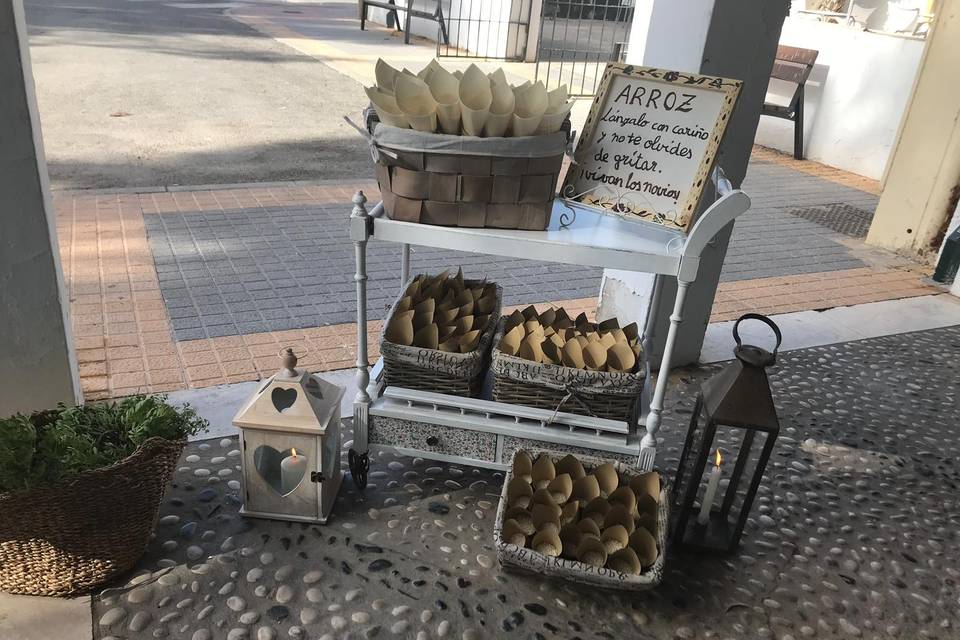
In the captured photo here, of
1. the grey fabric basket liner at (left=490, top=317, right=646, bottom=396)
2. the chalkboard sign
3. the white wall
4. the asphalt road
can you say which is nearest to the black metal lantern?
the grey fabric basket liner at (left=490, top=317, right=646, bottom=396)

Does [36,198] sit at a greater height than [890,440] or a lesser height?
greater

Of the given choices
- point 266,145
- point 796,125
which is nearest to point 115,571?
point 266,145

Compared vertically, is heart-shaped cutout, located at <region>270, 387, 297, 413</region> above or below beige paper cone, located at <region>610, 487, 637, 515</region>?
above

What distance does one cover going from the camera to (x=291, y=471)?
7.93ft

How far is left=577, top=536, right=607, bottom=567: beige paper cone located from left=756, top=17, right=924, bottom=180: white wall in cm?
689

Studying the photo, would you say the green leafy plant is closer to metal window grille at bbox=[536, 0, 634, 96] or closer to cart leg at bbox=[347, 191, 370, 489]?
cart leg at bbox=[347, 191, 370, 489]

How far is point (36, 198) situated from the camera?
7.89 ft

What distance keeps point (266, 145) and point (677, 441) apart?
526 cm

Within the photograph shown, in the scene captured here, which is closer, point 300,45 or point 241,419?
point 241,419

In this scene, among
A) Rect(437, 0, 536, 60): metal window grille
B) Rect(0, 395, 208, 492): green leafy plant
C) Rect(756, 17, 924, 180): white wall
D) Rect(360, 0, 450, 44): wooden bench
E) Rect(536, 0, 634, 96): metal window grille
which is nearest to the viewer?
Rect(0, 395, 208, 492): green leafy plant

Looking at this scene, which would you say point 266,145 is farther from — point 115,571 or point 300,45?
point 300,45

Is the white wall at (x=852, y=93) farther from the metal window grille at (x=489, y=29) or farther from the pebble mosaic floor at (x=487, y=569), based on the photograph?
the pebble mosaic floor at (x=487, y=569)

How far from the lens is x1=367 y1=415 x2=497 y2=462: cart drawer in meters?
2.49

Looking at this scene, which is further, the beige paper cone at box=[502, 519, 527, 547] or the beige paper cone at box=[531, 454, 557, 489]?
the beige paper cone at box=[531, 454, 557, 489]
